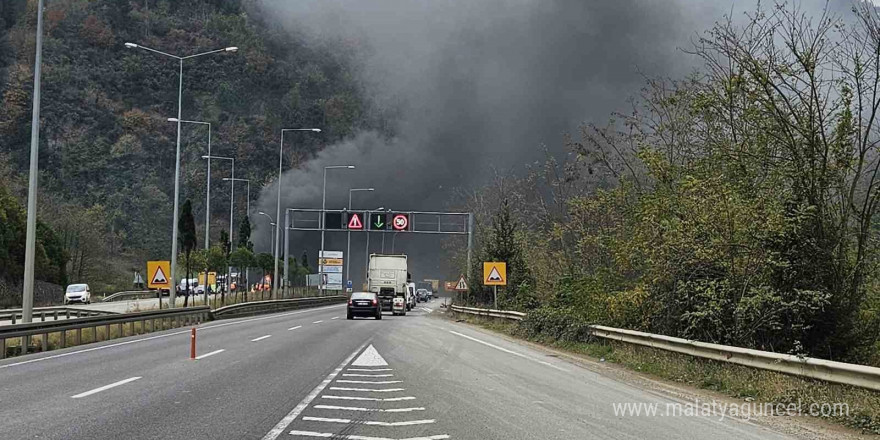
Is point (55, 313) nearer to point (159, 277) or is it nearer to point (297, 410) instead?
point (159, 277)

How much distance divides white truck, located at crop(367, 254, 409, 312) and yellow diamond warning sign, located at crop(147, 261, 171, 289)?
24.0m

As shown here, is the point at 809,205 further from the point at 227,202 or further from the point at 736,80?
the point at 227,202

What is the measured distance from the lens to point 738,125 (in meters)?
19.7

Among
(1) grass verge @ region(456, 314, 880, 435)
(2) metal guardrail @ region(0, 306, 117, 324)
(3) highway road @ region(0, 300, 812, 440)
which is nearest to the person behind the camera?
(3) highway road @ region(0, 300, 812, 440)

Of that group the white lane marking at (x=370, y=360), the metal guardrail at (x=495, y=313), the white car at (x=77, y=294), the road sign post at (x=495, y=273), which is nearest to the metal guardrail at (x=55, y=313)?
the white car at (x=77, y=294)

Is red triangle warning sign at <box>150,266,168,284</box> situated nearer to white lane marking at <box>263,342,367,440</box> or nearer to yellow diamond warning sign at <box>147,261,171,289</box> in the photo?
yellow diamond warning sign at <box>147,261,171,289</box>

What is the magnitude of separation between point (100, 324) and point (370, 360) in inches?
476

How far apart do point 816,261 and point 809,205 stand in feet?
3.82

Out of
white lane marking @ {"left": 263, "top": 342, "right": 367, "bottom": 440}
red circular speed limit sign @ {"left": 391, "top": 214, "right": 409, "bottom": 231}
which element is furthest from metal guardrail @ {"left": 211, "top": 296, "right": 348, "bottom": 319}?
white lane marking @ {"left": 263, "top": 342, "right": 367, "bottom": 440}

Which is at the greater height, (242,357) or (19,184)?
(19,184)

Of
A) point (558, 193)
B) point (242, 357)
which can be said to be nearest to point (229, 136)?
point (558, 193)

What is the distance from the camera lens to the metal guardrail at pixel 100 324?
69.8 feet

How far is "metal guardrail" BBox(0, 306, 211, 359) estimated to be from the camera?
69.8 feet

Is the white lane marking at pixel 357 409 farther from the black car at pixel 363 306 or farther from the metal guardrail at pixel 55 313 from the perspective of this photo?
the black car at pixel 363 306
